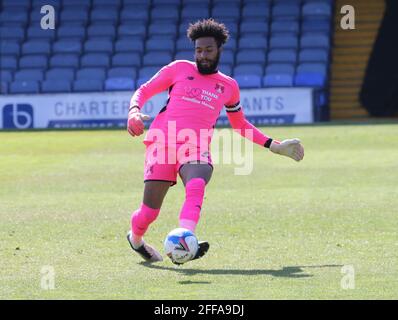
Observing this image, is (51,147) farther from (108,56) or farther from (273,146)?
(273,146)

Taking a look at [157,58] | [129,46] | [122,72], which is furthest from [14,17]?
[157,58]

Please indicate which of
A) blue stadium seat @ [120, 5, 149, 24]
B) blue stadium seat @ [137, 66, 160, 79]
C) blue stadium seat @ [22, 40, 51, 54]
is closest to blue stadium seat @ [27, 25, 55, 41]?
blue stadium seat @ [22, 40, 51, 54]

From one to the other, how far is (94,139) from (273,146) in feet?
53.6

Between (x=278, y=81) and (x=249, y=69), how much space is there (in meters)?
1.63

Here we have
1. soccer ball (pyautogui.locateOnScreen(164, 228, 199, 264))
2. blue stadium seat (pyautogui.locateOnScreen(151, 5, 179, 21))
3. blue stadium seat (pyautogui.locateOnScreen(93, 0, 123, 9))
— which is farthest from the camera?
blue stadium seat (pyautogui.locateOnScreen(93, 0, 123, 9))

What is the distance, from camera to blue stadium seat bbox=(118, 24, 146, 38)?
3612cm

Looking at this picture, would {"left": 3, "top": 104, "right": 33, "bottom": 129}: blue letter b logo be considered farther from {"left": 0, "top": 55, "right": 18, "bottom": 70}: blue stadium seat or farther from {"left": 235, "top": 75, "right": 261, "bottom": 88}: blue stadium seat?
{"left": 235, "top": 75, "right": 261, "bottom": 88}: blue stadium seat

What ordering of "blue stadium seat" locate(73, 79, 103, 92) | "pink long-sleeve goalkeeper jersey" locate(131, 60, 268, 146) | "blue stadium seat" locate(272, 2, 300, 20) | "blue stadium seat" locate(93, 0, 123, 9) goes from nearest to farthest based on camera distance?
"pink long-sleeve goalkeeper jersey" locate(131, 60, 268, 146), "blue stadium seat" locate(73, 79, 103, 92), "blue stadium seat" locate(272, 2, 300, 20), "blue stadium seat" locate(93, 0, 123, 9)

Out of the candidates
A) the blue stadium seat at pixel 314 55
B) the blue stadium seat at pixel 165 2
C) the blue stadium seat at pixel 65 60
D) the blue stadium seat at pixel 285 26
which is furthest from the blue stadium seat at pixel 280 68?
the blue stadium seat at pixel 65 60

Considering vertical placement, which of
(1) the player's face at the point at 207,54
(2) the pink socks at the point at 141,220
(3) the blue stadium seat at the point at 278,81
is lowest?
(2) the pink socks at the point at 141,220

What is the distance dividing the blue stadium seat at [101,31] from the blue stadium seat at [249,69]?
5045mm

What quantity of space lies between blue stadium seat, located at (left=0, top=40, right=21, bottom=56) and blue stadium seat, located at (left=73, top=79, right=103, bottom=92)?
3.31 meters

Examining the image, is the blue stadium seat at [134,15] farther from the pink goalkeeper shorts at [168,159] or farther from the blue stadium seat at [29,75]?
the pink goalkeeper shorts at [168,159]

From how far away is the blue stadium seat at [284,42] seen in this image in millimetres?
34781
